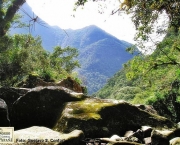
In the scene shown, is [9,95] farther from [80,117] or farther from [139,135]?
[139,135]

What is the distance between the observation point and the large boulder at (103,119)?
788 centimetres

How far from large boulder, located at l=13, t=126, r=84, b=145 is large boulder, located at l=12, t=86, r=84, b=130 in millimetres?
2542

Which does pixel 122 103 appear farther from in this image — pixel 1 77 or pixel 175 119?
pixel 1 77

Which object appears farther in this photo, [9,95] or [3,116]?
[9,95]

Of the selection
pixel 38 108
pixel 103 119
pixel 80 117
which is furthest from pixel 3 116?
pixel 103 119

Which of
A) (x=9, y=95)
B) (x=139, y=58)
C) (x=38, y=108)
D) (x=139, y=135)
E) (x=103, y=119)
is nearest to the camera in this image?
(x=139, y=135)

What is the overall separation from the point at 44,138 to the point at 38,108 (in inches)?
143

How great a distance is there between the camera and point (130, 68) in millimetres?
18922

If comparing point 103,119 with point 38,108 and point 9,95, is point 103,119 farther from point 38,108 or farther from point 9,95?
point 9,95

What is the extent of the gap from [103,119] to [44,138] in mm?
3105

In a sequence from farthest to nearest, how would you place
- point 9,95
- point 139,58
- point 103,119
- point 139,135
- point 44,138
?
point 139,58
point 9,95
point 103,119
point 139,135
point 44,138

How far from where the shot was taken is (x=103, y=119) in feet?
27.5

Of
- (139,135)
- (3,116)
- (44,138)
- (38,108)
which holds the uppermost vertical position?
(38,108)

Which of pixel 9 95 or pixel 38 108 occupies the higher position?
pixel 9 95
